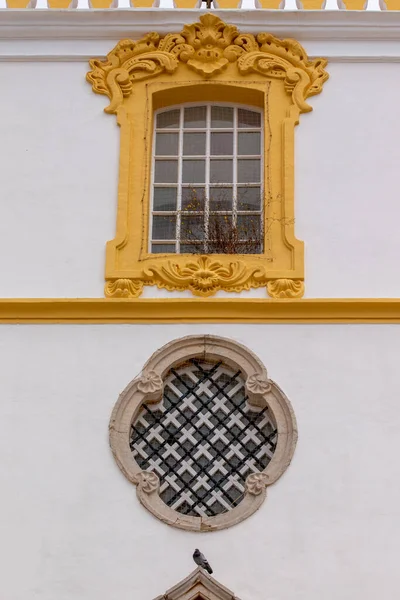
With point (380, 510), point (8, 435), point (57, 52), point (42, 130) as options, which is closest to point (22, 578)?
point (8, 435)

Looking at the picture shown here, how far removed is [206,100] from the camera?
1311 centimetres

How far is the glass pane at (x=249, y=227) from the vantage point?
1235 cm

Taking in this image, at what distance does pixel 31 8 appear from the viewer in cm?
1329

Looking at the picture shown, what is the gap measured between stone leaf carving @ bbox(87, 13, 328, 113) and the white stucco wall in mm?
121

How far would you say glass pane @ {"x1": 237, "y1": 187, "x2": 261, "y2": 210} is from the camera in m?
12.6

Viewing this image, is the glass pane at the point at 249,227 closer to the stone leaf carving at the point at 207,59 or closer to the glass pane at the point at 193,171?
the glass pane at the point at 193,171

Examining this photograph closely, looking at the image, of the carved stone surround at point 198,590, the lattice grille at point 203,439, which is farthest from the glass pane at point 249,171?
the carved stone surround at point 198,590

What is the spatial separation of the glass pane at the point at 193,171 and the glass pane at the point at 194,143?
0.10m

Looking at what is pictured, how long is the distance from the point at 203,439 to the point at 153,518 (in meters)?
0.86

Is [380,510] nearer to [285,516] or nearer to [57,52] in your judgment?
[285,516]

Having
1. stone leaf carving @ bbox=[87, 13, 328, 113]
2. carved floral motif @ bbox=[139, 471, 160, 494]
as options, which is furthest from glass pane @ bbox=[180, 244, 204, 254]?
carved floral motif @ bbox=[139, 471, 160, 494]

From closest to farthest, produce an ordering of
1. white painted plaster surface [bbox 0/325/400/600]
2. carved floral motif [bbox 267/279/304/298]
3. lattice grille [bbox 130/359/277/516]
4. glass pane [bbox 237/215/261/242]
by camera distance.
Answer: white painted plaster surface [bbox 0/325/400/600], lattice grille [bbox 130/359/277/516], carved floral motif [bbox 267/279/304/298], glass pane [bbox 237/215/261/242]

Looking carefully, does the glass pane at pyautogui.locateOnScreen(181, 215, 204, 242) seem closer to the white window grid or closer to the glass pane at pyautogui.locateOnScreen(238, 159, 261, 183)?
the white window grid

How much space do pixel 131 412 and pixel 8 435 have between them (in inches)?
40.2
